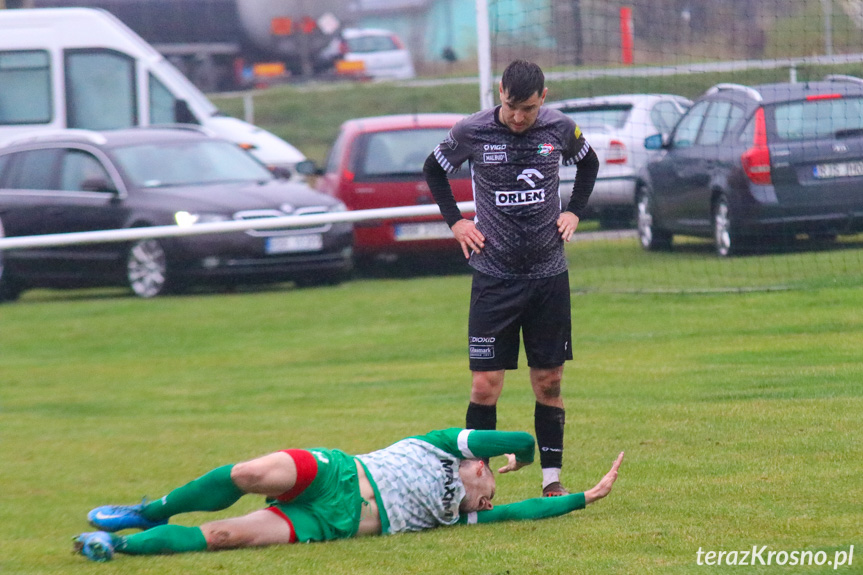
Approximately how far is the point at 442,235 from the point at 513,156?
1004 centimetres

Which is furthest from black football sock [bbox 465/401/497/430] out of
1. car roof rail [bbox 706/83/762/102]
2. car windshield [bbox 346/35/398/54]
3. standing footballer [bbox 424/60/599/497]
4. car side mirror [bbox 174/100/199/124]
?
car windshield [bbox 346/35/398/54]

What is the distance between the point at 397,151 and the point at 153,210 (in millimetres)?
2911

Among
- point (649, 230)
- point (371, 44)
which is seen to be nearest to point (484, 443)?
point (649, 230)

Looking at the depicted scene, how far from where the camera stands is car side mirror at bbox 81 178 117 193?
631 inches

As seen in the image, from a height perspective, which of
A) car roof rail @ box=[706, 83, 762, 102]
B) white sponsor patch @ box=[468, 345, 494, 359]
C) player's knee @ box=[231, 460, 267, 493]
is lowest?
player's knee @ box=[231, 460, 267, 493]

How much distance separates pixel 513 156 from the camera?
20.6 feet

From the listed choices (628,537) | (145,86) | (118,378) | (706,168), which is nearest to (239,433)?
(118,378)

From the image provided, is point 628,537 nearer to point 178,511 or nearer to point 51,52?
point 178,511

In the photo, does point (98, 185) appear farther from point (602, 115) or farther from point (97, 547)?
point (97, 547)

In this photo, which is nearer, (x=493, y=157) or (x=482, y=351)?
(x=493, y=157)

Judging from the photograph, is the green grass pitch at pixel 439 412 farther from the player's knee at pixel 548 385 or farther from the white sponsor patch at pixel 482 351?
the white sponsor patch at pixel 482 351

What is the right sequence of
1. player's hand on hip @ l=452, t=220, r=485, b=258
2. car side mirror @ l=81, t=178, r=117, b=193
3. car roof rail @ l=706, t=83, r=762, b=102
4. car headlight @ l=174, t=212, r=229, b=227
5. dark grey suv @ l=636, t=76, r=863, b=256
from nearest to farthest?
player's hand on hip @ l=452, t=220, r=485, b=258 → dark grey suv @ l=636, t=76, r=863, b=256 → car roof rail @ l=706, t=83, r=762, b=102 → car headlight @ l=174, t=212, r=229, b=227 → car side mirror @ l=81, t=178, r=117, b=193

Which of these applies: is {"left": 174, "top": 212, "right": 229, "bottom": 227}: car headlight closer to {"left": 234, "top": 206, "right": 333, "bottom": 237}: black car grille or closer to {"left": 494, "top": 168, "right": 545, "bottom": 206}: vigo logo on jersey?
{"left": 234, "top": 206, "right": 333, "bottom": 237}: black car grille

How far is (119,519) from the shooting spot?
5.59 metres
